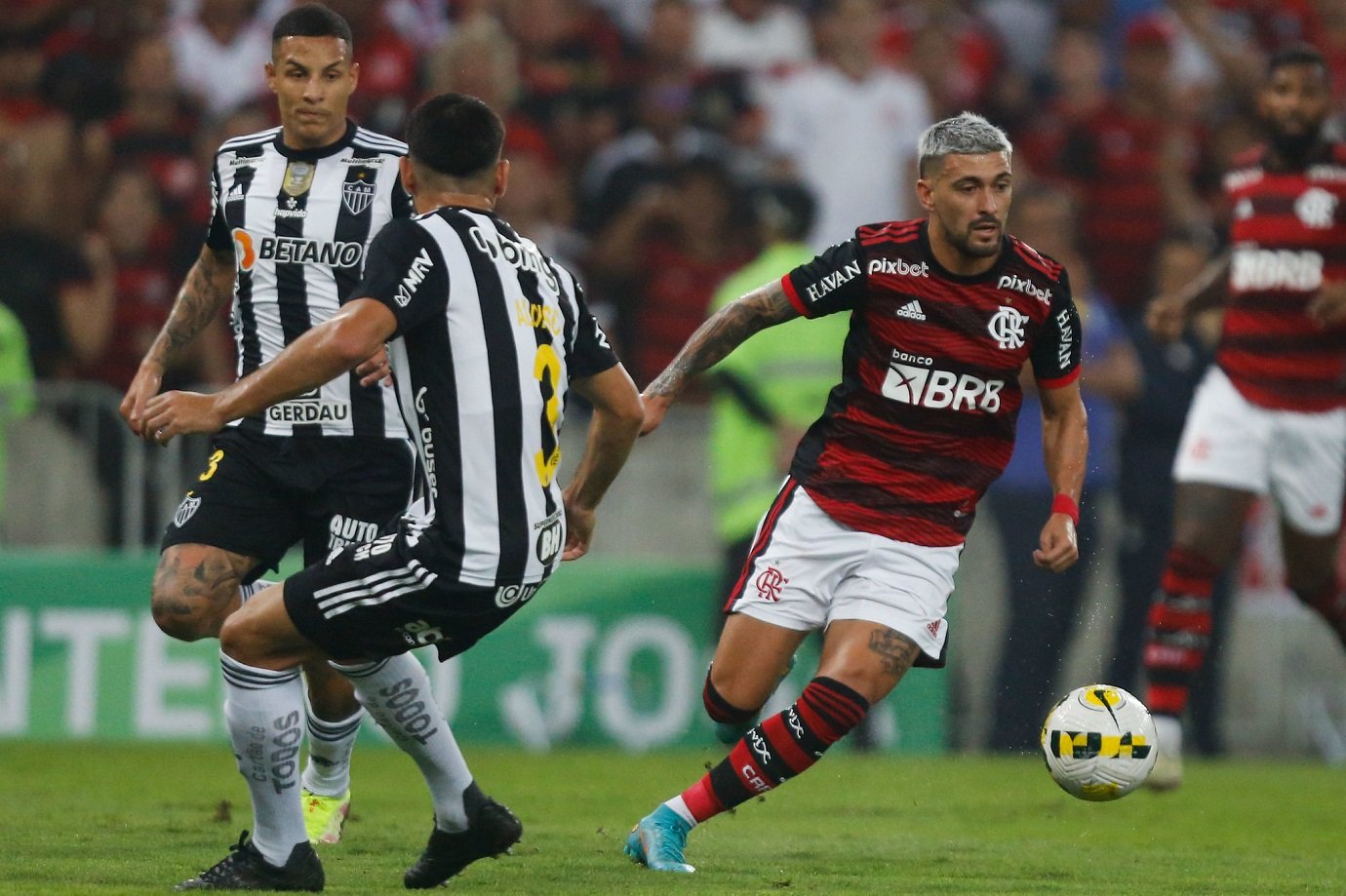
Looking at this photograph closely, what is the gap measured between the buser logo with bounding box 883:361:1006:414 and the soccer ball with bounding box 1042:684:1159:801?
110 centimetres

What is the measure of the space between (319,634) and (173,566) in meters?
1.28

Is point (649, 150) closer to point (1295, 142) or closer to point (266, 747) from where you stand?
point (1295, 142)

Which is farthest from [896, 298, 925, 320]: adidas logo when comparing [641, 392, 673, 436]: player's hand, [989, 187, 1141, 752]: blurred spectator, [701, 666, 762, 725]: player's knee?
[989, 187, 1141, 752]: blurred spectator

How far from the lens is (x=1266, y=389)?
32.2 feet

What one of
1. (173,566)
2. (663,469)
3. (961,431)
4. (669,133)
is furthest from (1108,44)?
(173,566)

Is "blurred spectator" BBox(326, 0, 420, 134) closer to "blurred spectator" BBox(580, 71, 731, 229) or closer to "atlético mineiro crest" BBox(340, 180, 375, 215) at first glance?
"blurred spectator" BBox(580, 71, 731, 229)

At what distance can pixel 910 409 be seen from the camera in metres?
7.18

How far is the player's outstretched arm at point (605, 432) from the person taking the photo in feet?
20.8

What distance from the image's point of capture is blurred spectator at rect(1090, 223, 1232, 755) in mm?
12602

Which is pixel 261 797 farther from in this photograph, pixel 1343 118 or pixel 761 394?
pixel 1343 118

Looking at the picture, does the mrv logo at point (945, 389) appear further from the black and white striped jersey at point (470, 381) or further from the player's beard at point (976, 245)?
the black and white striped jersey at point (470, 381)

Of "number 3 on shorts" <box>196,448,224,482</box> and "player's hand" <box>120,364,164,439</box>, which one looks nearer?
"player's hand" <box>120,364,164,439</box>

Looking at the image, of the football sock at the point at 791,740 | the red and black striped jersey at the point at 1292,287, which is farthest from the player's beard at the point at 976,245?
the red and black striped jersey at the point at 1292,287

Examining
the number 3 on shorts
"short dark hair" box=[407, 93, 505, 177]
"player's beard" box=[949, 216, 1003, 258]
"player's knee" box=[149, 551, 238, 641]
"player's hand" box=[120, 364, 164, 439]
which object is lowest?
"player's knee" box=[149, 551, 238, 641]
